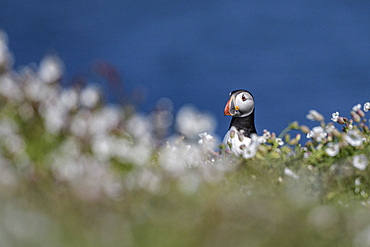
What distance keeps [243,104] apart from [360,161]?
2925 mm

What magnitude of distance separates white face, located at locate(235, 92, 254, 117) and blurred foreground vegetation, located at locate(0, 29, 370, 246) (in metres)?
1.94

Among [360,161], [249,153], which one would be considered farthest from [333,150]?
[249,153]

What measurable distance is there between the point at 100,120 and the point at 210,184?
102 centimetres

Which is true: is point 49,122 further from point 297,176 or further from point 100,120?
point 297,176

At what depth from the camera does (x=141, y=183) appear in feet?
12.8

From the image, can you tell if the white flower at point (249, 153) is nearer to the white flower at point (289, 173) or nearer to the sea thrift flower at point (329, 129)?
the white flower at point (289, 173)

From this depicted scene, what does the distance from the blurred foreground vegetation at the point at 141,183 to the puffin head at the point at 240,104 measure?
1.94m

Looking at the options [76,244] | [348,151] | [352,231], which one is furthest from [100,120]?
[348,151]

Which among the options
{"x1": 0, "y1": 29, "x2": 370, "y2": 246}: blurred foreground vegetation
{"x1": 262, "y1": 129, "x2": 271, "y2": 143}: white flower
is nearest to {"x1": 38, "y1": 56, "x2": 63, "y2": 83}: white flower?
{"x1": 0, "y1": 29, "x2": 370, "y2": 246}: blurred foreground vegetation

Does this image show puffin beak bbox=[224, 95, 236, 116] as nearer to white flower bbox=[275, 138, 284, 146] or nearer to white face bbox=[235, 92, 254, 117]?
white face bbox=[235, 92, 254, 117]

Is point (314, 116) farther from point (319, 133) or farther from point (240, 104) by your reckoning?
point (240, 104)

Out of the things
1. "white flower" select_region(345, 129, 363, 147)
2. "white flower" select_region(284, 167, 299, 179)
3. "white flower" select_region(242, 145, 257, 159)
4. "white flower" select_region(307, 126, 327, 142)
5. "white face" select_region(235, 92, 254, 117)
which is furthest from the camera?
"white face" select_region(235, 92, 254, 117)

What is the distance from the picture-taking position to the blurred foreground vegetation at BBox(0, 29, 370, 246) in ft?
9.82

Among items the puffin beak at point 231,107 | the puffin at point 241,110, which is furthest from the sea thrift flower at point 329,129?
the puffin beak at point 231,107
